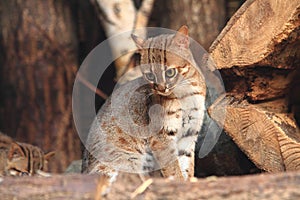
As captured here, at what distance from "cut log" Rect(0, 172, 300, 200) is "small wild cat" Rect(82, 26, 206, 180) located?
1.13 meters

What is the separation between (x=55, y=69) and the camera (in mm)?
5477

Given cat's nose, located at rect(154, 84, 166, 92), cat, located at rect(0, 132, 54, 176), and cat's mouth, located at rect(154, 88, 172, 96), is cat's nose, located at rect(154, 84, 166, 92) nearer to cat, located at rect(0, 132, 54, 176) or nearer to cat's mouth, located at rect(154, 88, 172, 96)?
cat's mouth, located at rect(154, 88, 172, 96)

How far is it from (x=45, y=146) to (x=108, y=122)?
168 centimetres

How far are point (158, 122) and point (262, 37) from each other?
83cm

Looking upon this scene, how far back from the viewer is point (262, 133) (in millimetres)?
3518

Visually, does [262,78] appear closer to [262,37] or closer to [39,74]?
[262,37]

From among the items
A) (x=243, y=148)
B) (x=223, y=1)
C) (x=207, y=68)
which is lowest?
(x=243, y=148)

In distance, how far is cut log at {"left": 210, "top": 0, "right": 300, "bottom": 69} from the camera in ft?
10.7

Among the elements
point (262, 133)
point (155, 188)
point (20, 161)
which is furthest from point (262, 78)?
point (20, 161)

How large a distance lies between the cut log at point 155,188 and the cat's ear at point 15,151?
1.98m

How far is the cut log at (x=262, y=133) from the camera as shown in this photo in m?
3.49

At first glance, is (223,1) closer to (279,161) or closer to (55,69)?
(55,69)

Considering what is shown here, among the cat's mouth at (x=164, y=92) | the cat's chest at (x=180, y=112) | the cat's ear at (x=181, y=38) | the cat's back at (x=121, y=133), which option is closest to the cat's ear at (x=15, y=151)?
the cat's back at (x=121, y=133)

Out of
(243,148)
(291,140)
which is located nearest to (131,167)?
(243,148)
